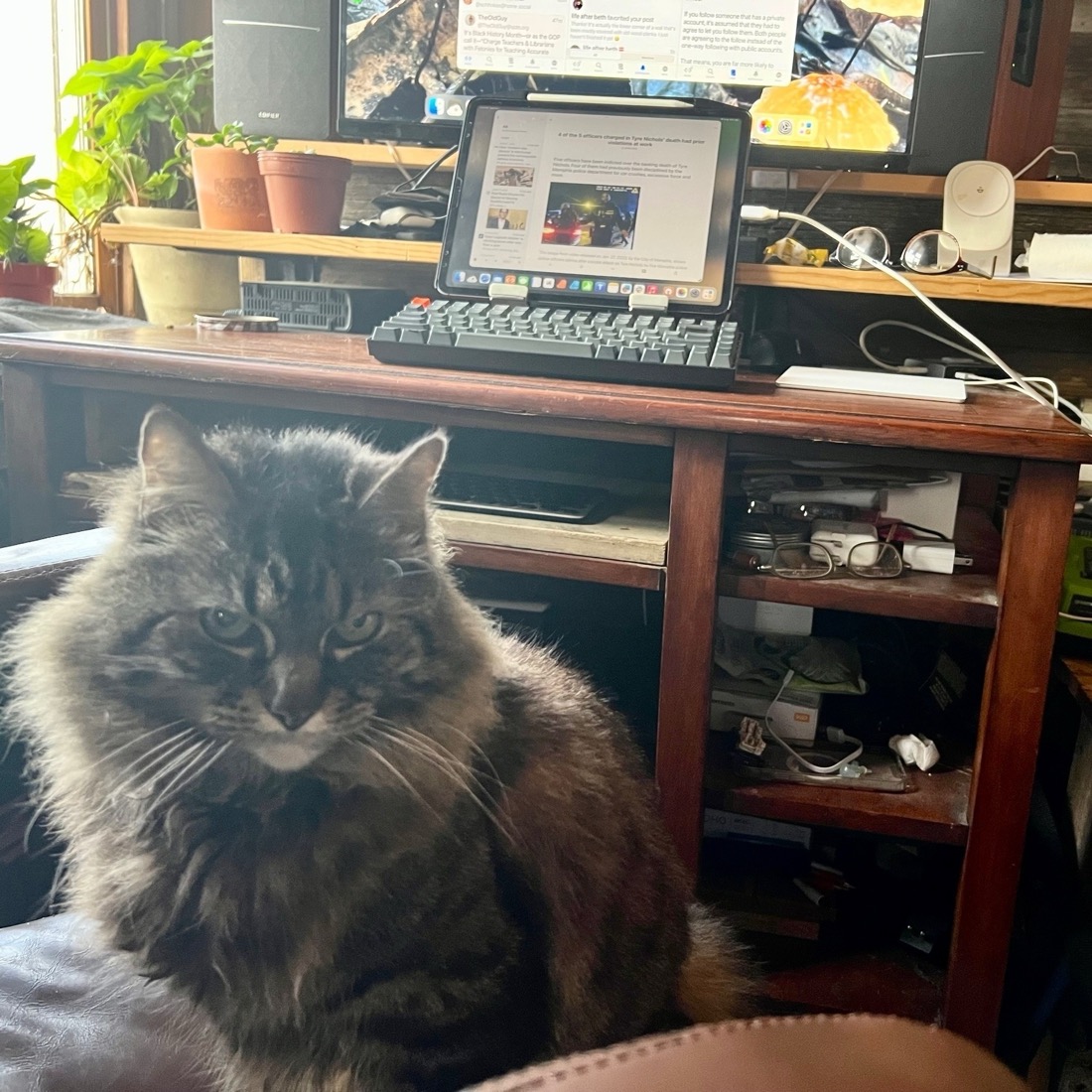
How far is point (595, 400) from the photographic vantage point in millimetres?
714

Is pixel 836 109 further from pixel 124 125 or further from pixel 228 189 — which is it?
pixel 124 125

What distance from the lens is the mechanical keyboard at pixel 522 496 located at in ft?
2.24

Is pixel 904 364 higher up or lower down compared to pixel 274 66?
lower down

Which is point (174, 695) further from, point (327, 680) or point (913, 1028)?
point (913, 1028)

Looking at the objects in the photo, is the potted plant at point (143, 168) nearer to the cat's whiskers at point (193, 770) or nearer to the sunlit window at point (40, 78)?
the sunlit window at point (40, 78)

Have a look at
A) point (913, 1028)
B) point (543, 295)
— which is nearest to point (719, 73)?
point (543, 295)

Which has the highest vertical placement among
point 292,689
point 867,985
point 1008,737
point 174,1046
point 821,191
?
point 821,191

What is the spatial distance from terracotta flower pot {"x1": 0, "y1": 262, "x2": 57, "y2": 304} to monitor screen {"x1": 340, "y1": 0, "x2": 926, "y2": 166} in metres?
0.43

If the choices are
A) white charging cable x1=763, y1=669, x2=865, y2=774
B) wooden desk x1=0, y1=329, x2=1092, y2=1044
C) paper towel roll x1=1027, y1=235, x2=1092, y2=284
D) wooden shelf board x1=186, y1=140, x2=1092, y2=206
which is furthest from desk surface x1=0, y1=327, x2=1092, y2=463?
wooden shelf board x1=186, y1=140, x2=1092, y2=206

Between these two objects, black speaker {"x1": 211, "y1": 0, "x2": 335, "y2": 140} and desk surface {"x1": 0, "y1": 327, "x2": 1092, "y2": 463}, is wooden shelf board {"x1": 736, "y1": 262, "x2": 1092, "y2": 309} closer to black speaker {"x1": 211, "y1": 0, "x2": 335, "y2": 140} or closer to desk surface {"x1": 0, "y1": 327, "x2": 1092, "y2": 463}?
desk surface {"x1": 0, "y1": 327, "x2": 1092, "y2": 463}

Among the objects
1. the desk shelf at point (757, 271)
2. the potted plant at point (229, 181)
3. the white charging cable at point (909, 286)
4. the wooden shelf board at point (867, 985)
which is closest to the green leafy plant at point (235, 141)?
the potted plant at point (229, 181)

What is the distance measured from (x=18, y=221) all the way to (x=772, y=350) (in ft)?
2.58

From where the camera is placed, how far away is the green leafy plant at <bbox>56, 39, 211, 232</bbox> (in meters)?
1.14

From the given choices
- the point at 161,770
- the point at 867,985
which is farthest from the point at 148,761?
the point at 867,985
